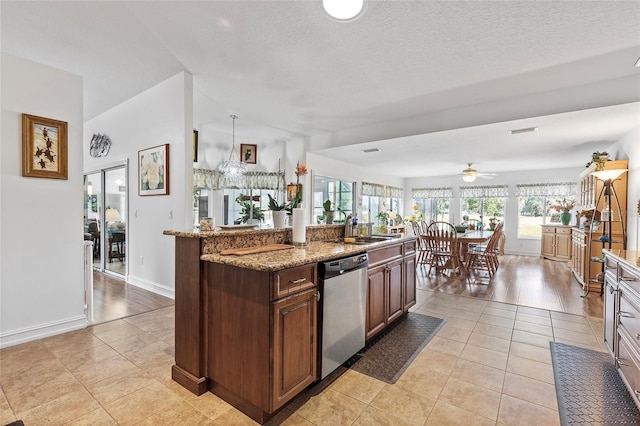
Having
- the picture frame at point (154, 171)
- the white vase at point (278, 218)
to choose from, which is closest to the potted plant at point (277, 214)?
the white vase at point (278, 218)

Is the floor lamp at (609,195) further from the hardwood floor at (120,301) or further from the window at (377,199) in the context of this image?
the hardwood floor at (120,301)

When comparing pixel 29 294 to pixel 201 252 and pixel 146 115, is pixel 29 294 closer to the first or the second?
pixel 201 252

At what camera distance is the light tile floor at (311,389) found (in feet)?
5.58

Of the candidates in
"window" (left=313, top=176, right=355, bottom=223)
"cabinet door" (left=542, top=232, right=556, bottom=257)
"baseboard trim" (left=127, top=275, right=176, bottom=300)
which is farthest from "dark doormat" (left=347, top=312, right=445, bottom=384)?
"cabinet door" (left=542, top=232, right=556, bottom=257)

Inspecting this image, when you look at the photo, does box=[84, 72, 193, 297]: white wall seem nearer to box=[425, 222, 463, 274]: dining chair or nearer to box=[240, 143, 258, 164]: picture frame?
box=[240, 143, 258, 164]: picture frame

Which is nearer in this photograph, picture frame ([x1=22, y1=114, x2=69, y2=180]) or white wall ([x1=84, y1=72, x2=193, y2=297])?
picture frame ([x1=22, y1=114, x2=69, y2=180])

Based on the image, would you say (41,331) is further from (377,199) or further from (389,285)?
(377,199)

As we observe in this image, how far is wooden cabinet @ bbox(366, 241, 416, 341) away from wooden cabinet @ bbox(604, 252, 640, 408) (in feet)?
5.11

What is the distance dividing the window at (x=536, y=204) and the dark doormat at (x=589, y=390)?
6852 millimetres

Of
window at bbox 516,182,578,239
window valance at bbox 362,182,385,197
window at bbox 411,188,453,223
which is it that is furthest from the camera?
window at bbox 411,188,453,223

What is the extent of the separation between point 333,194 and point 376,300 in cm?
483

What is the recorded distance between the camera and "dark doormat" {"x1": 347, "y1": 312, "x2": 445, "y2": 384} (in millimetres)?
2215

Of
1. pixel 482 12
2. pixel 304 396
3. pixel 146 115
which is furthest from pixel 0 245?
pixel 482 12

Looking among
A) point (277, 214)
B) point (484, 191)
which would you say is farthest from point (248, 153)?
point (484, 191)
